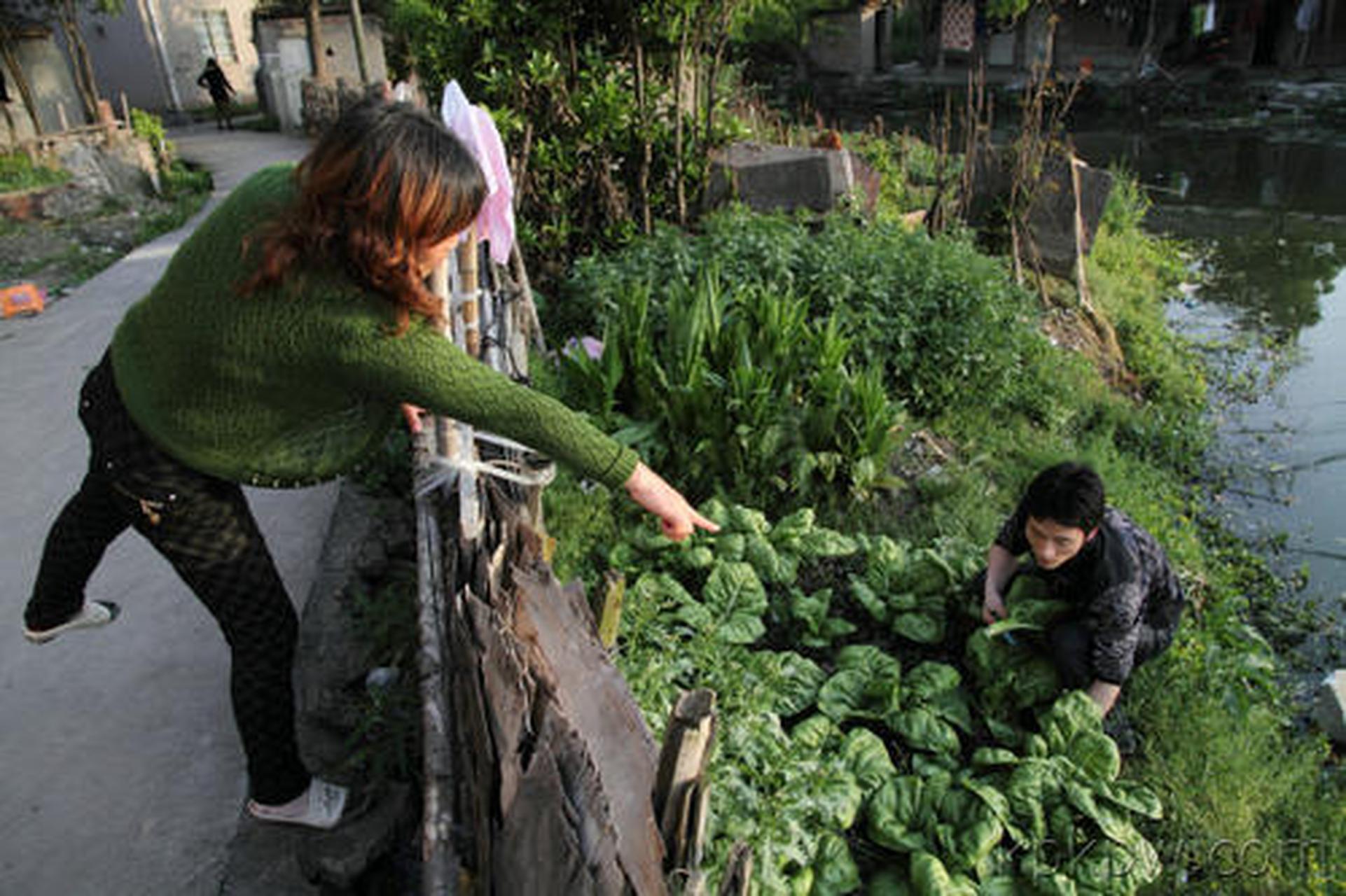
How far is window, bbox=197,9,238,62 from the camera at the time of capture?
2138 centimetres

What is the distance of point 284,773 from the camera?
191 cm

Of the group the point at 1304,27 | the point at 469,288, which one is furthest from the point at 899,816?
the point at 1304,27

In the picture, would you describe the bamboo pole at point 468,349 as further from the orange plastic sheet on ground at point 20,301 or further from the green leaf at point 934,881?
the orange plastic sheet on ground at point 20,301

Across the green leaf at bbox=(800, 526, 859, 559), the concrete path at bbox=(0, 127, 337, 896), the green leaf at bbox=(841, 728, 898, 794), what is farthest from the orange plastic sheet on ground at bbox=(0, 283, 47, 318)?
the green leaf at bbox=(841, 728, 898, 794)

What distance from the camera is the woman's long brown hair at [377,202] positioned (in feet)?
4.20

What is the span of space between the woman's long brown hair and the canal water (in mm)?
4256

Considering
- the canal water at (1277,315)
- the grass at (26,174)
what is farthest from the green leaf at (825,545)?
the grass at (26,174)

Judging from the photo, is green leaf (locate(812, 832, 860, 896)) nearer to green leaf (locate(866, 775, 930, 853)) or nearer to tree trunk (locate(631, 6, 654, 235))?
green leaf (locate(866, 775, 930, 853))

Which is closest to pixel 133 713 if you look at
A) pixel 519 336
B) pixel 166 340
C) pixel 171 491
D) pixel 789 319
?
pixel 171 491

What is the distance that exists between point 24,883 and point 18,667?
82 centimetres

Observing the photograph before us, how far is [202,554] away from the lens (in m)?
1.72

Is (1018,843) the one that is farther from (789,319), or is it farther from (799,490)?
(789,319)

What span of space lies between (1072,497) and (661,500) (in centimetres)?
120

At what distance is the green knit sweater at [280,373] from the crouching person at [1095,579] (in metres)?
1.31
